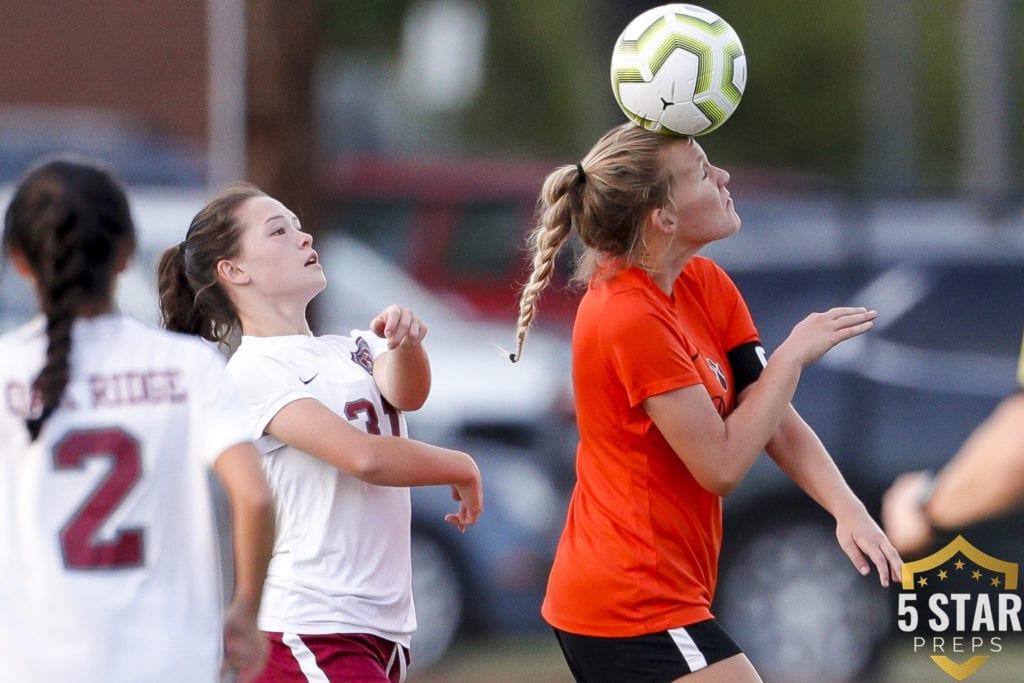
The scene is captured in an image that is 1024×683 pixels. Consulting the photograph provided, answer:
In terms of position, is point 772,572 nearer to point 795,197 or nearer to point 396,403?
point 795,197

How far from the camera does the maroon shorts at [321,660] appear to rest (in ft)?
11.8

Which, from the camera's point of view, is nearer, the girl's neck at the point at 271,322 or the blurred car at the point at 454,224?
the girl's neck at the point at 271,322

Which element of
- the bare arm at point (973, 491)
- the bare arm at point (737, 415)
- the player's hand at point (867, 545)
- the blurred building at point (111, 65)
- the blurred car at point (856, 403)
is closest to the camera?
the bare arm at point (973, 491)

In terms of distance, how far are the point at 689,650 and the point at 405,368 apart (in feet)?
3.01

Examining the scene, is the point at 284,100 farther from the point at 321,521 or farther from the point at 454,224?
the point at 321,521

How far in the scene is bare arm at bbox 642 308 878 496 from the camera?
343cm

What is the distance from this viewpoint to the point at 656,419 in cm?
346

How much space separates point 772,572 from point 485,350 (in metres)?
1.88

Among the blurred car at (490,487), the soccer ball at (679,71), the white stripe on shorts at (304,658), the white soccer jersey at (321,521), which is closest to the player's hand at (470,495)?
the white soccer jersey at (321,521)

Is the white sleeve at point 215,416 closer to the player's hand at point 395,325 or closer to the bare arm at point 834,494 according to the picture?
the player's hand at point 395,325

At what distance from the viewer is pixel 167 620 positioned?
290 cm

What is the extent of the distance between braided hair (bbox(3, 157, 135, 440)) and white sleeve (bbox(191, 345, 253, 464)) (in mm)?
233

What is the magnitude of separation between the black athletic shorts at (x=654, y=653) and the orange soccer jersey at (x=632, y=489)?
2cm

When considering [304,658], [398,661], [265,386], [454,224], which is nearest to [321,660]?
[304,658]
